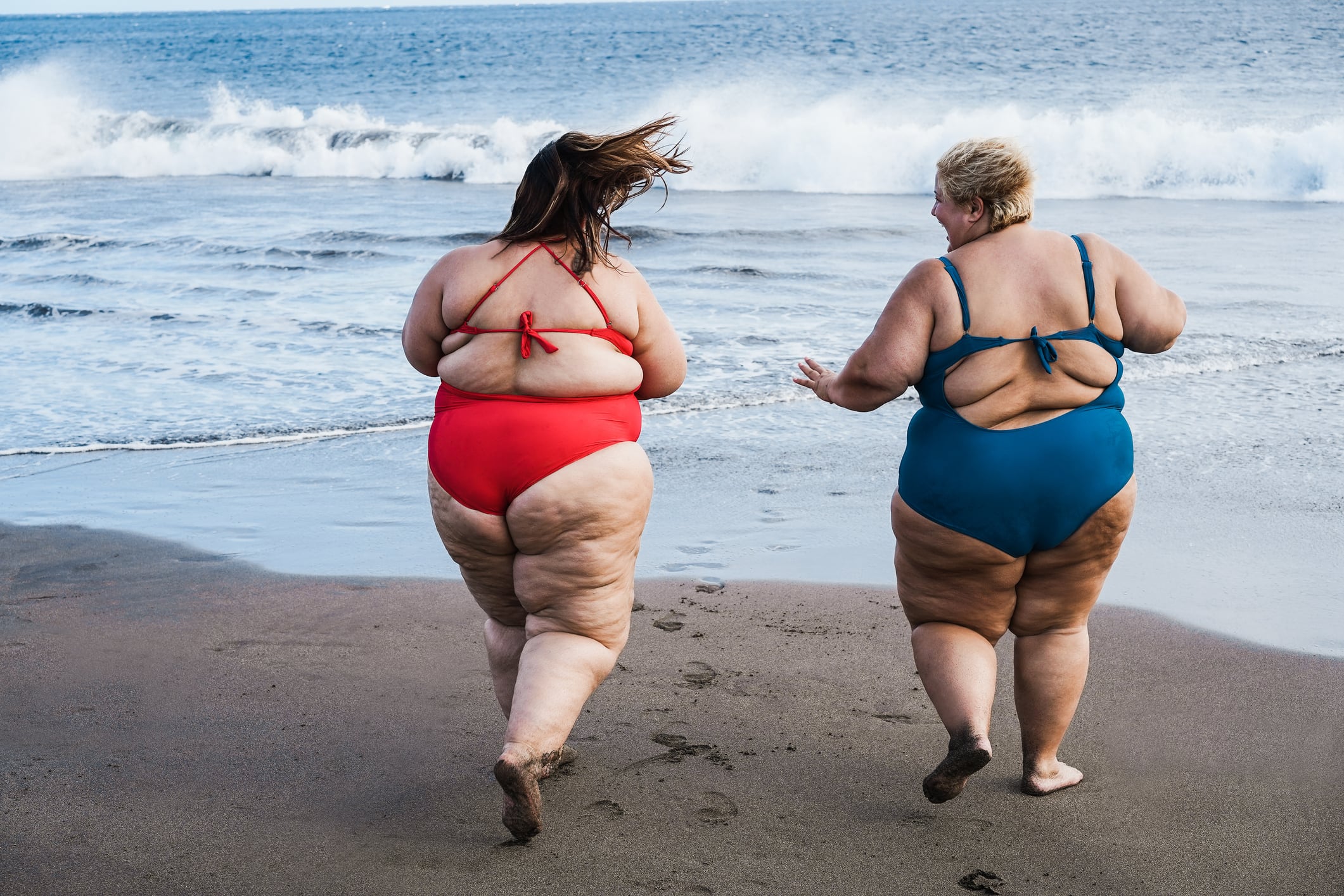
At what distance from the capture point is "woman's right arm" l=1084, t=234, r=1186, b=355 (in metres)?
3.03

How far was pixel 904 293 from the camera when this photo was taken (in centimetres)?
303

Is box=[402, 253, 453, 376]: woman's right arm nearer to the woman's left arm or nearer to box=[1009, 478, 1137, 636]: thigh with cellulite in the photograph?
the woman's left arm

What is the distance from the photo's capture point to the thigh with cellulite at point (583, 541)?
3.01 meters

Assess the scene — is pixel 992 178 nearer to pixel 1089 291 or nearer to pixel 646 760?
pixel 1089 291

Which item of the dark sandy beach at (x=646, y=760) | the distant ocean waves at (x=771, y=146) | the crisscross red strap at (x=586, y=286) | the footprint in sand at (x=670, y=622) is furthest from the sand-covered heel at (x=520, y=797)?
the distant ocean waves at (x=771, y=146)

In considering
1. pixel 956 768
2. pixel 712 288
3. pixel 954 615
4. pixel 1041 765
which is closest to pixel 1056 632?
pixel 954 615

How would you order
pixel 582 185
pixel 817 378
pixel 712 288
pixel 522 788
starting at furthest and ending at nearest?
pixel 712 288, pixel 817 378, pixel 582 185, pixel 522 788

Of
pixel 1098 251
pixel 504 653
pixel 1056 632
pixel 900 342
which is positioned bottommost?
pixel 504 653

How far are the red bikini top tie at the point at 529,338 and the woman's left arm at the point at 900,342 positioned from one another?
2.52 feet

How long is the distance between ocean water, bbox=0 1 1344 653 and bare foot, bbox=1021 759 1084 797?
1387 millimetres

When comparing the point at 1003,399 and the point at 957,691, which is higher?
the point at 1003,399

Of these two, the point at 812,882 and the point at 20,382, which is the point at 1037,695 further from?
the point at 20,382

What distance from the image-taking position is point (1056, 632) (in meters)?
3.24

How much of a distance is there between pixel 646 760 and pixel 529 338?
4.33 ft
